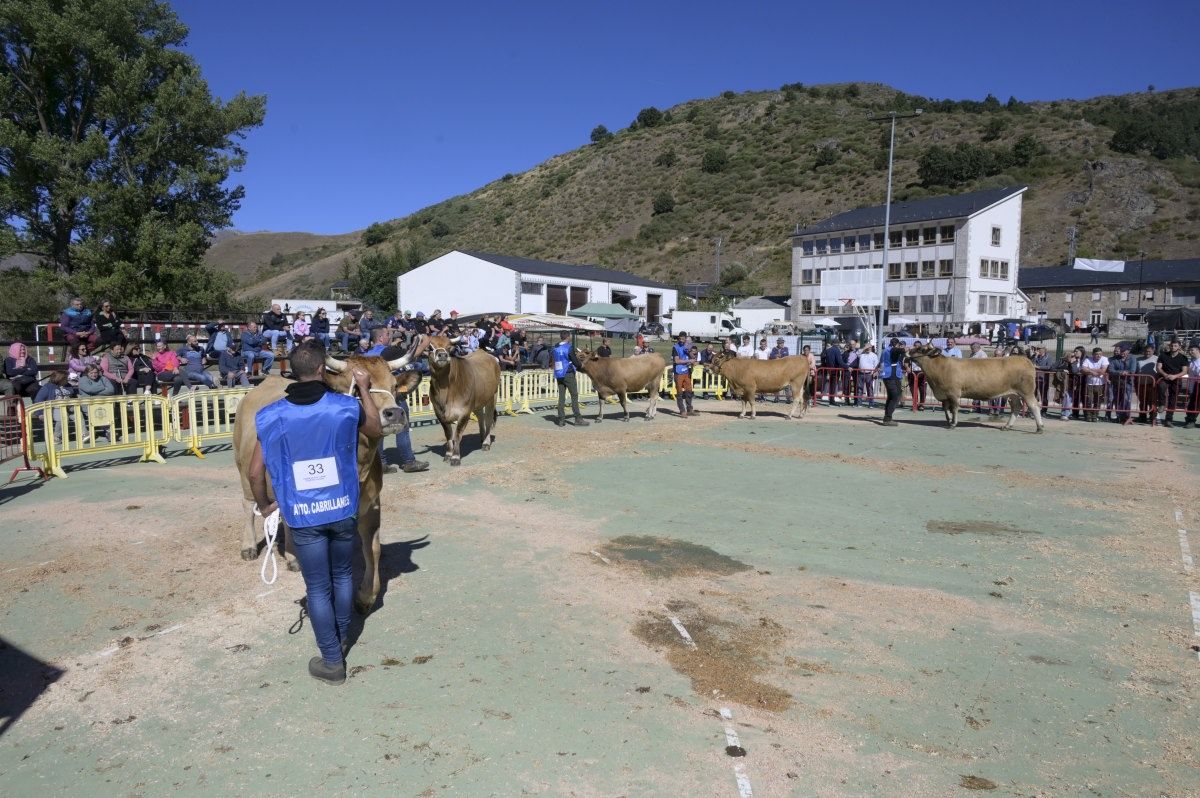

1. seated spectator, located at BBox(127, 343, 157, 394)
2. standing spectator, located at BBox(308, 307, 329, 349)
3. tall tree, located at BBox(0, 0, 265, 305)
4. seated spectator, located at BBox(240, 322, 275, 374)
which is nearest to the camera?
seated spectator, located at BBox(127, 343, 157, 394)

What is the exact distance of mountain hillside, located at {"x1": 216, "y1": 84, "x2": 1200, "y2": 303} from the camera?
250 ft

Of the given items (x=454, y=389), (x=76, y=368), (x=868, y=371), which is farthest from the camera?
(x=868, y=371)

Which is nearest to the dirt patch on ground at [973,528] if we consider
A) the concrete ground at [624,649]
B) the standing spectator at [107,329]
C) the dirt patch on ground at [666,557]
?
the concrete ground at [624,649]

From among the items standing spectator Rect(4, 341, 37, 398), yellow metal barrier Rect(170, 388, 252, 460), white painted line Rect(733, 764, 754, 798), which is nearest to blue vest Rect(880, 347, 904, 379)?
yellow metal barrier Rect(170, 388, 252, 460)

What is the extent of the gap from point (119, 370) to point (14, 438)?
3507mm

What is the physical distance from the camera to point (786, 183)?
92625 mm

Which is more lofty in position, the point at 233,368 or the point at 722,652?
the point at 233,368

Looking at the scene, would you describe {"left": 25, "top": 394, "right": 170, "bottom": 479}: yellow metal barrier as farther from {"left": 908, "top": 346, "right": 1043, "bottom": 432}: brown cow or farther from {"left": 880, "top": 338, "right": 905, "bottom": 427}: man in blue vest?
{"left": 908, "top": 346, "right": 1043, "bottom": 432}: brown cow

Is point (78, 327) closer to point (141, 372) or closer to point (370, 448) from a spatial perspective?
point (141, 372)

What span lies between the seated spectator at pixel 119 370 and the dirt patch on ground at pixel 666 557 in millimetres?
10522

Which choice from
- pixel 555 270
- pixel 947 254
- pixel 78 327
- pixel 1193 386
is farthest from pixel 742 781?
pixel 947 254

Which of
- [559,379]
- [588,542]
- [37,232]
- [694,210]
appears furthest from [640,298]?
[588,542]

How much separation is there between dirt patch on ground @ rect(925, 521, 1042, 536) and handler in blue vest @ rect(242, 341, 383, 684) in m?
6.01

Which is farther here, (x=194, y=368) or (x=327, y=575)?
(x=194, y=368)
